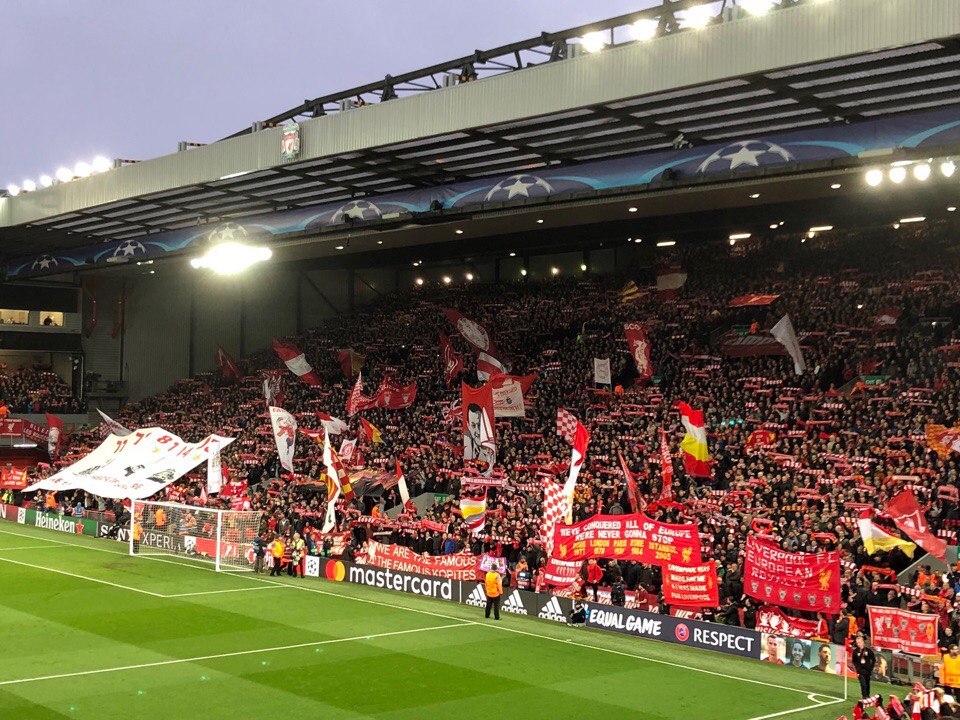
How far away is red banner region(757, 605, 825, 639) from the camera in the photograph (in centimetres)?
2178

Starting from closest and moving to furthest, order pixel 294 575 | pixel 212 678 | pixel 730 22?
pixel 212 678 < pixel 730 22 < pixel 294 575

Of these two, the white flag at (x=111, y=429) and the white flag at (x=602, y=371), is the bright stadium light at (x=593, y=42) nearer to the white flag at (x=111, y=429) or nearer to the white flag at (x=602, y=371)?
the white flag at (x=602, y=371)

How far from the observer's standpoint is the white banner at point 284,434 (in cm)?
3959

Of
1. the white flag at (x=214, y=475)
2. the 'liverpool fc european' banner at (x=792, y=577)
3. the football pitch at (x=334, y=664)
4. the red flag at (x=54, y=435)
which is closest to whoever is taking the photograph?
the football pitch at (x=334, y=664)

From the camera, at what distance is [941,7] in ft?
68.1

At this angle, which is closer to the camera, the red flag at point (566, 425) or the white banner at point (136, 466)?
the white banner at point (136, 466)

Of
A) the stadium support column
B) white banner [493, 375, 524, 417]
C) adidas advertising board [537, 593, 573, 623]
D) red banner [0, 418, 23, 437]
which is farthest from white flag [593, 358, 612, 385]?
the stadium support column

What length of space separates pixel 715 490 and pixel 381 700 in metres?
13.7

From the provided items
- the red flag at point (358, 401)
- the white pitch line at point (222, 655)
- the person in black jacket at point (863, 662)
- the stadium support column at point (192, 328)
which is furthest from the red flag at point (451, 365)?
the person in black jacket at point (863, 662)

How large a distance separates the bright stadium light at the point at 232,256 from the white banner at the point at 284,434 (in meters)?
5.41

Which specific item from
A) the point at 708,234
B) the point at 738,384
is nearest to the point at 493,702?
the point at 738,384

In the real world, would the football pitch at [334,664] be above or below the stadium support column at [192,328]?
below

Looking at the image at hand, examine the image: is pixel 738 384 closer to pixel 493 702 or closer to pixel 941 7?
pixel 941 7

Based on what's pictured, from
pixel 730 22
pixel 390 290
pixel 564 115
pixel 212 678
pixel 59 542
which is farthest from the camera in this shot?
pixel 390 290
